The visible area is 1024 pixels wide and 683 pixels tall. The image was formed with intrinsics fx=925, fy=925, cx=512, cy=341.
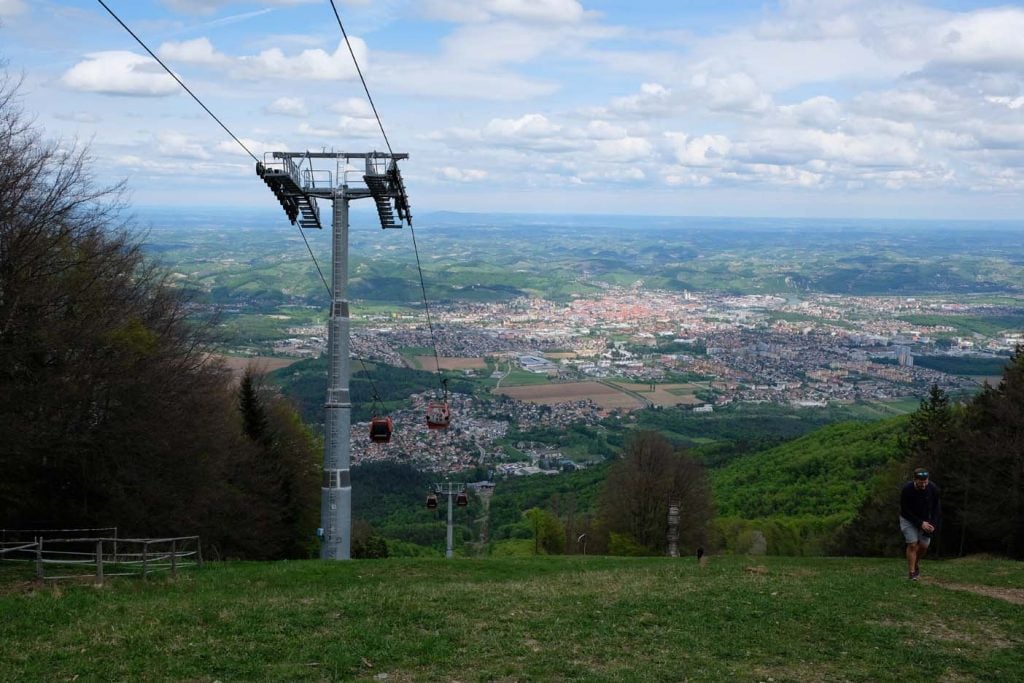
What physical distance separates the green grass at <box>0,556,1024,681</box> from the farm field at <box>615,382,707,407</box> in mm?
89583

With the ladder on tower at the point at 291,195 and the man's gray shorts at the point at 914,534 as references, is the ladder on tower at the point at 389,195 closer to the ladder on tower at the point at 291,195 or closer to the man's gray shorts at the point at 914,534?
the ladder on tower at the point at 291,195

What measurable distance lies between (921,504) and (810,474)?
167 ft

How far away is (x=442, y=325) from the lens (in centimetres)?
14550

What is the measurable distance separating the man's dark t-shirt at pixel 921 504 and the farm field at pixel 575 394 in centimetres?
8346

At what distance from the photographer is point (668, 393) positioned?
109 meters

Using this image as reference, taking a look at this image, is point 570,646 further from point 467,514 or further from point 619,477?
point 467,514

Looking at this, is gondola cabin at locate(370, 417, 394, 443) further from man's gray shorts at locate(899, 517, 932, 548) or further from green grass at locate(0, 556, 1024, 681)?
man's gray shorts at locate(899, 517, 932, 548)

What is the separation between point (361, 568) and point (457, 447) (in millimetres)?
60379

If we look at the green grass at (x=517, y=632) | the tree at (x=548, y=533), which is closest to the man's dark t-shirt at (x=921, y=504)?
the green grass at (x=517, y=632)

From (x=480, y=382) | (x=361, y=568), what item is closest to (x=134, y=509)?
(x=361, y=568)

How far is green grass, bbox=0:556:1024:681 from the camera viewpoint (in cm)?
863

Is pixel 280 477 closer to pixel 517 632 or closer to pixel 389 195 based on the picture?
pixel 389 195

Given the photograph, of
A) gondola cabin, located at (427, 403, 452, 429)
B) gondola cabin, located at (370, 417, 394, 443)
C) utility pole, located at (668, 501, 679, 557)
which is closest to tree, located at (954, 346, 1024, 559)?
utility pole, located at (668, 501, 679, 557)

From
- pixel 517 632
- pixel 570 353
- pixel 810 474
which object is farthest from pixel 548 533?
pixel 570 353
